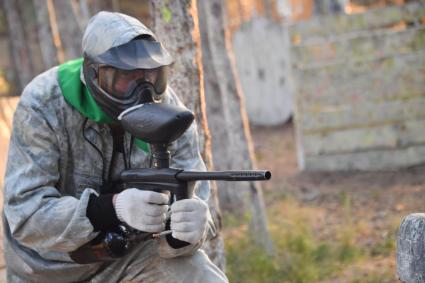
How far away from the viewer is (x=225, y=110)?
23.2 feet

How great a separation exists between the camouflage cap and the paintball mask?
3cm

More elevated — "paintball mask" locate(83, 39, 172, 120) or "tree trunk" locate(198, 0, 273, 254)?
"paintball mask" locate(83, 39, 172, 120)

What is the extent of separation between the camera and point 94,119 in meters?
3.27

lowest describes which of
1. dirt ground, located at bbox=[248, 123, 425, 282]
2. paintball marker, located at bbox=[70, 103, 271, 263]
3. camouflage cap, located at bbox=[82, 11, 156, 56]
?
dirt ground, located at bbox=[248, 123, 425, 282]

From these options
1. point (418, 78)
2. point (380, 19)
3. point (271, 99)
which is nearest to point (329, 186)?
point (418, 78)

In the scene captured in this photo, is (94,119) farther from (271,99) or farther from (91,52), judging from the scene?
(271,99)

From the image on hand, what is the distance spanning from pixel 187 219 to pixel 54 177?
2.08 ft

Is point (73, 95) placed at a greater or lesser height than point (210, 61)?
greater

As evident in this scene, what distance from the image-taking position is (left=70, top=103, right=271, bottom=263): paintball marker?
297 cm

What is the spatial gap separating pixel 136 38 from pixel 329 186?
593cm

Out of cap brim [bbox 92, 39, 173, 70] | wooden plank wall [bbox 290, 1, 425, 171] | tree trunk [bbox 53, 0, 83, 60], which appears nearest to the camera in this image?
Answer: cap brim [bbox 92, 39, 173, 70]

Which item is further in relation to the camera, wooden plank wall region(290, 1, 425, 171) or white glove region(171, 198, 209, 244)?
wooden plank wall region(290, 1, 425, 171)

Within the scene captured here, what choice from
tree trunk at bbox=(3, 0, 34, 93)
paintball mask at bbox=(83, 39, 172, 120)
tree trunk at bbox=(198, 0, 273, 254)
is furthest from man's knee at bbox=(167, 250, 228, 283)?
tree trunk at bbox=(3, 0, 34, 93)

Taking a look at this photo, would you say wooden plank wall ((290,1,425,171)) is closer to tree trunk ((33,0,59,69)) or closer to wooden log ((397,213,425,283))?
tree trunk ((33,0,59,69))
